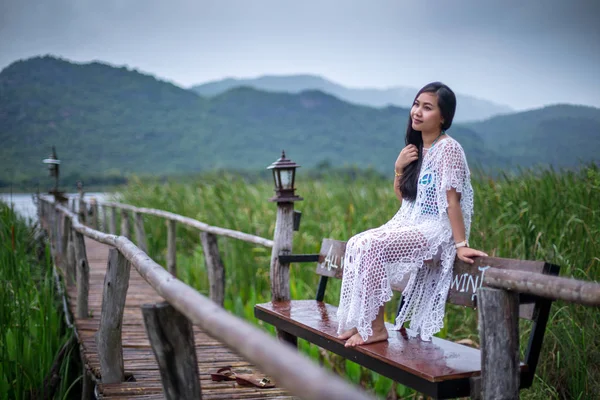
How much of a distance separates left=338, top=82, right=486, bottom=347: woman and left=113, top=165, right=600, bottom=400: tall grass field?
1170mm

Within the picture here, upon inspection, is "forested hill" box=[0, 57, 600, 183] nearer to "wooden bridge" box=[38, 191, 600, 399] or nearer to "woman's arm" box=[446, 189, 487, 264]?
"wooden bridge" box=[38, 191, 600, 399]

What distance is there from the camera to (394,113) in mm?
83562

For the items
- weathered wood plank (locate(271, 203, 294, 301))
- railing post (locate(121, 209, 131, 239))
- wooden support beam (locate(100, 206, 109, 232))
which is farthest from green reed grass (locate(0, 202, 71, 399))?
wooden support beam (locate(100, 206, 109, 232))

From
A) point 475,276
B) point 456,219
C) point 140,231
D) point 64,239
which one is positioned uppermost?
point 456,219

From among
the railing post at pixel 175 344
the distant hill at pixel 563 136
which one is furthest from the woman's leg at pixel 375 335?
the distant hill at pixel 563 136

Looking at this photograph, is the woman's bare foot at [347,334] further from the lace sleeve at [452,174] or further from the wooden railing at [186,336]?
the wooden railing at [186,336]

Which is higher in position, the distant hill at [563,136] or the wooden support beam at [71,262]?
the distant hill at [563,136]

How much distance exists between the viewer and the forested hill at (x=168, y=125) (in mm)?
57000

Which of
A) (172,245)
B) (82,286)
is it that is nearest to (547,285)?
(82,286)

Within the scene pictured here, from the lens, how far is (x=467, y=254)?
275cm

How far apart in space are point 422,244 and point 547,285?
973 millimetres

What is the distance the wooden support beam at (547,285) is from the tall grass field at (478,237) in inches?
69.1

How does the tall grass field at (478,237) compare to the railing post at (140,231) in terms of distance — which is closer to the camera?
the tall grass field at (478,237)

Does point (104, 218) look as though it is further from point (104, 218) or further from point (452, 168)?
point (452, 168)
